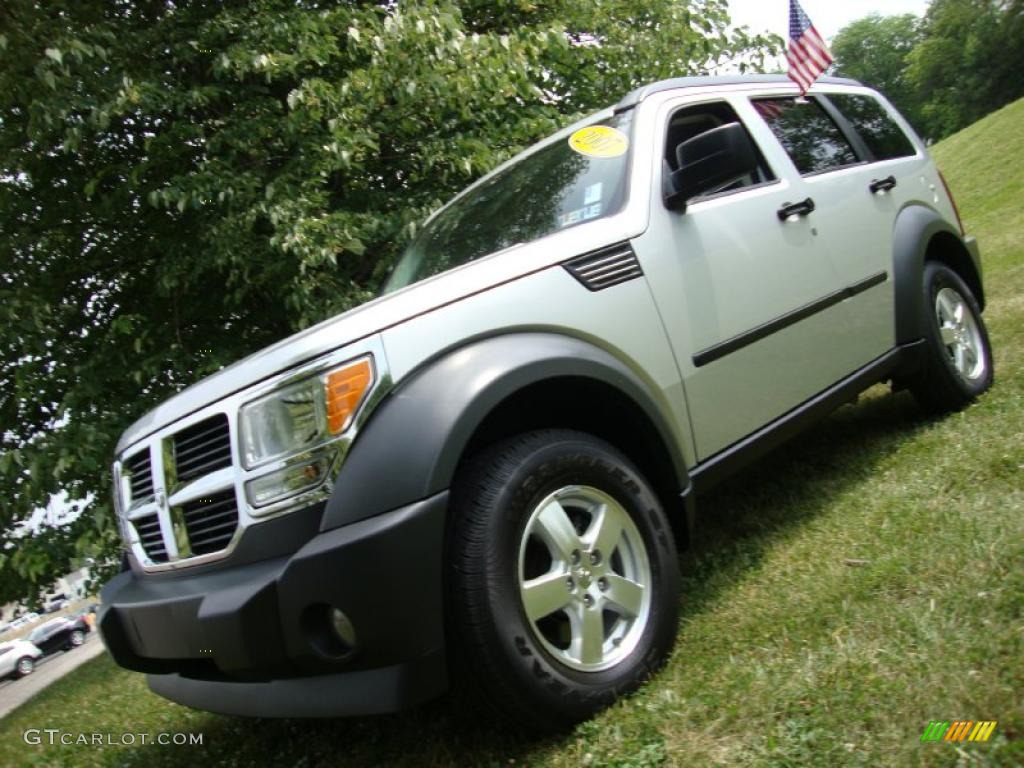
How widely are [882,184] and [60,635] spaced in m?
32.8

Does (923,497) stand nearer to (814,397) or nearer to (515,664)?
(814,397)

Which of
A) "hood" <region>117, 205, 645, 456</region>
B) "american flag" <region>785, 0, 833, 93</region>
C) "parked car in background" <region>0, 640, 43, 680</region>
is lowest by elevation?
"parked car in background" <region>0, 640, 43, 680</region>

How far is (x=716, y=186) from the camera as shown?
3021 millimetres

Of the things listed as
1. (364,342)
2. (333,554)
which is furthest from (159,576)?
(364,342)

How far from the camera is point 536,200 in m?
3.37

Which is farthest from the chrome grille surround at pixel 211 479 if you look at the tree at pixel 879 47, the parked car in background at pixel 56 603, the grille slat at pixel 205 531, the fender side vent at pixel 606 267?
the tree at pixel 879 47

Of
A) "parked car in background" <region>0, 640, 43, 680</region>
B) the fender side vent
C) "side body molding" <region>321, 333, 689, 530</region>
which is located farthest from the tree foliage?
"side body molding" <region>321, 333, 689, 530</region>

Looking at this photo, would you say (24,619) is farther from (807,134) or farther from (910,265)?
(910,265)

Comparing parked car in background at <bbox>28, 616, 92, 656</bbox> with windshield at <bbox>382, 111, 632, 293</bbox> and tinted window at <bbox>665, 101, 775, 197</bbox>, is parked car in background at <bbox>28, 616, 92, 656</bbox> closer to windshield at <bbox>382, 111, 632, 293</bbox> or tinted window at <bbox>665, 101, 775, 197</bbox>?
windshield at <bbox>382, 111, 632, 293</bbox>

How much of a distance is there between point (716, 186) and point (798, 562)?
140 centimetres

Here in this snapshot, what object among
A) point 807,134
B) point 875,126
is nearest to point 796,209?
point 807,134

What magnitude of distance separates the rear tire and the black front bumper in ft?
10.2

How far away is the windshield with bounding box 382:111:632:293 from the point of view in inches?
124

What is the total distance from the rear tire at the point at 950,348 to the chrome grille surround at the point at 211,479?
124 inches
